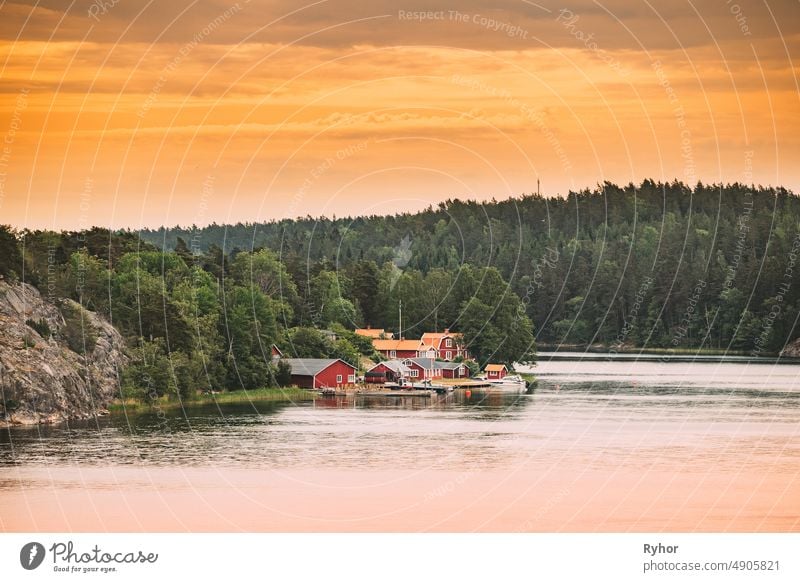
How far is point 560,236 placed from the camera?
19000 centimetres

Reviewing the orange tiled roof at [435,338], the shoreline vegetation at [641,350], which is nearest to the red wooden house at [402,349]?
the orange tiled roof at [435,338]

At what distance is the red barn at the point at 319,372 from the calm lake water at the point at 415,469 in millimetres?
13300

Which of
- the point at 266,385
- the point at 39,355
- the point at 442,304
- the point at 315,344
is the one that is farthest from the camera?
the point at 442,304

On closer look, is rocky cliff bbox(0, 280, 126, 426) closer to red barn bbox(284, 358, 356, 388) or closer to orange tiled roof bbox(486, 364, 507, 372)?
red barn bbox(284, 358, 356, 388)

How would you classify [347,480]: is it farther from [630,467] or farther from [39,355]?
[39,355]

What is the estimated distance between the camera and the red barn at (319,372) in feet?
271

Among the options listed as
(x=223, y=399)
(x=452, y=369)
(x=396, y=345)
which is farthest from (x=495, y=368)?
(x=223, y=399)

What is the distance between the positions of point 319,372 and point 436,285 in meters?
50.6

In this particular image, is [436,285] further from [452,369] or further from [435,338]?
[452,369]

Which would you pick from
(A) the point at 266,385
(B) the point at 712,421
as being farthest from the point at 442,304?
(B) the point at 712,421

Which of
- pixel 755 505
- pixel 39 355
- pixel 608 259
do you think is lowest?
pixel 755 505

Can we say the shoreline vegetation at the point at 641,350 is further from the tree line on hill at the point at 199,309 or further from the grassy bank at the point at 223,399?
the grassy bank at the point at 223,399

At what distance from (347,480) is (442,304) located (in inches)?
3262
